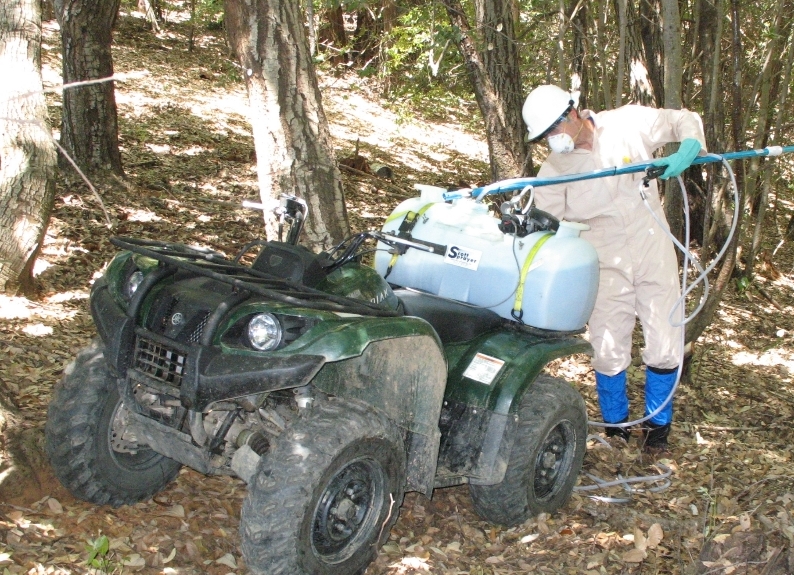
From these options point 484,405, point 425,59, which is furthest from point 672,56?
point 425,59

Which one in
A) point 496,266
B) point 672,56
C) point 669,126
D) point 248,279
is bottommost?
point 496,266

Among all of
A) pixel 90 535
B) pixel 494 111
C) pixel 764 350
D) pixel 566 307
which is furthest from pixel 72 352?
pixel 764 350

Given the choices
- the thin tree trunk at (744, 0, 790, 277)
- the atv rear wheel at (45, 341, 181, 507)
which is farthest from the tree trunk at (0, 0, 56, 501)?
the thin tree trunk at (744, 0, 790, 277)

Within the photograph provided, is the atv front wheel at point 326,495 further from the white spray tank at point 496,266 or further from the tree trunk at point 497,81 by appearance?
the tree trunk at point 497,81

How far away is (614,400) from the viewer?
5.53m

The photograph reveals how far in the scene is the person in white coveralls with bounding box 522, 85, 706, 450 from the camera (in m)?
5.07

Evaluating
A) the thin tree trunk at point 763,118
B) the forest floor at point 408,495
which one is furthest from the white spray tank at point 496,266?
the thin tree trunk at point 763,118

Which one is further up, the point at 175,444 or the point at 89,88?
the point at 89,88

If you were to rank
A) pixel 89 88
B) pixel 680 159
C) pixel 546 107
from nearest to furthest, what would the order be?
pixel 680 159, pixel 546 107, pixel 89 88

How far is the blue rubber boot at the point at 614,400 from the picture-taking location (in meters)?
5.48

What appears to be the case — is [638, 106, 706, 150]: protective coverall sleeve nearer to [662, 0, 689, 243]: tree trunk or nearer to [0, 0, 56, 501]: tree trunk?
[662, 0, 689, 243]: tree trunk

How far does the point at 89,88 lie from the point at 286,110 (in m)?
4.67

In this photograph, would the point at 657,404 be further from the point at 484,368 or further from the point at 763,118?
the point at 763,118

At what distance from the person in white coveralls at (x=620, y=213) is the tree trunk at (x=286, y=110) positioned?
1.37 meters
